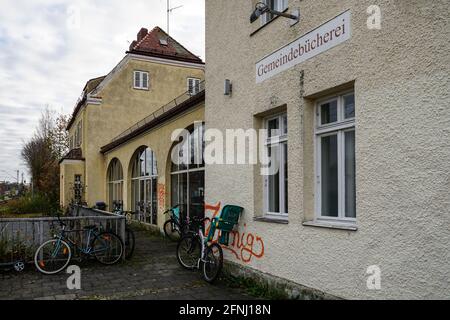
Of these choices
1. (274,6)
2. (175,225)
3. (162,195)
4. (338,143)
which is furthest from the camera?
(162,195)

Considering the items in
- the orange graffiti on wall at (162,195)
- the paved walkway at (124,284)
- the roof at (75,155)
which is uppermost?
the roof at (75,155)

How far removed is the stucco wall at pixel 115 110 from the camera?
23.0 m

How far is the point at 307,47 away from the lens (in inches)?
227

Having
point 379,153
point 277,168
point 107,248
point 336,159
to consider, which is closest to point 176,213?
point 107,248

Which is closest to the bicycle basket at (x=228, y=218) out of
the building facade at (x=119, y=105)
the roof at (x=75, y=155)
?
the building facade at (x=119, y=105)

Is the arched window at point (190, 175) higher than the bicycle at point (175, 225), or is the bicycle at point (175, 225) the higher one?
the arched window at point (190, 175)

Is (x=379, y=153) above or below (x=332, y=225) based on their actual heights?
above

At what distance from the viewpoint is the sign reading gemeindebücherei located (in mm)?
5105

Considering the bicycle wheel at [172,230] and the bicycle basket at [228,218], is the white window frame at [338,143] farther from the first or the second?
the bicycle wheel at [172,230]

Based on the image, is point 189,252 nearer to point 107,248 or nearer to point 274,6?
point 107,248

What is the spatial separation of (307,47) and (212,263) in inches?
152

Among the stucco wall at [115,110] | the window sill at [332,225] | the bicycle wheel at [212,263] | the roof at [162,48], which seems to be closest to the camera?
the window sill at [332,225]

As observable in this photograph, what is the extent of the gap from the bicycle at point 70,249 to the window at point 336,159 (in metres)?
5.21

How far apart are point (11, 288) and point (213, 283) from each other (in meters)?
3.38
